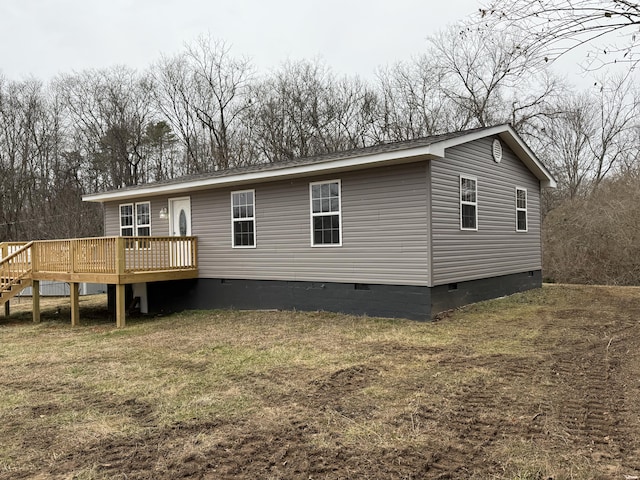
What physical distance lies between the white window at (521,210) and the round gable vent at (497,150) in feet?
4.71

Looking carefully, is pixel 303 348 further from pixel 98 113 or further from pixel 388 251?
pixel 98 113

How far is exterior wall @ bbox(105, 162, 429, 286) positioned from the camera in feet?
30.1

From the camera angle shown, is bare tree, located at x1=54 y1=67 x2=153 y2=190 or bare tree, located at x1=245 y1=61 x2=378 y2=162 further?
bare tree, located at x1=54 y1=67 x2=153 y2=190

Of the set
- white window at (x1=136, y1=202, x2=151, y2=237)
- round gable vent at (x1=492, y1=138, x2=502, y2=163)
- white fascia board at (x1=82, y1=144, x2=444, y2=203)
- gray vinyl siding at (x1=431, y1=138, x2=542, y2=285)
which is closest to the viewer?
white fascia board at (x1=82, y1=144, x2=444, y2=203)

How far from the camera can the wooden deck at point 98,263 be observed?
414 inches

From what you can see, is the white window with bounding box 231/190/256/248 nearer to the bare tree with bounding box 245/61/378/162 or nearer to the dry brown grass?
the dry brown grass

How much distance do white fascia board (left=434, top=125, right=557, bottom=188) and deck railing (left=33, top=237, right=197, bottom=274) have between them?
6747mm

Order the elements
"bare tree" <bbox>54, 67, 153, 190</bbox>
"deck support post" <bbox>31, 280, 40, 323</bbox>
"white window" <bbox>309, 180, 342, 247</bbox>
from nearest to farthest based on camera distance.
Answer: "white window" <bbox>309, 180, 342, 247</bbox> → "deck support post" <bbox>31, 280, 40, 323</bbox> → "bare tree" <bbox>54, 67, 153, 190</bbox>

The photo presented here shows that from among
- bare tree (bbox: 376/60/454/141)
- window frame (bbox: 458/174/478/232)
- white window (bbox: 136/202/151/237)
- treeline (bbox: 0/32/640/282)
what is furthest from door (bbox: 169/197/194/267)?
bare tree (bbox: 376/60/454/141)

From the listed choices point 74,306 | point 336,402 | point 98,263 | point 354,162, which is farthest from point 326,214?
point 74,306

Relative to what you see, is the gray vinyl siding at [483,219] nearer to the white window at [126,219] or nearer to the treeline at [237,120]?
the white window at [126,219]

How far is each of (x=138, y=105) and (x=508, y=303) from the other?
25.3 m

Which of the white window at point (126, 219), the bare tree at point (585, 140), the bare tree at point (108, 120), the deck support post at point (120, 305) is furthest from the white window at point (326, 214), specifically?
the bare tree at point (108, 120)

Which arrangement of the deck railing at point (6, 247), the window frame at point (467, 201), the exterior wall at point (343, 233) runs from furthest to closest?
1. the deck railing at point (6, 247)
2. the window frame at point (467, 201)
3. the exterior wall at point (343, 233)
